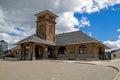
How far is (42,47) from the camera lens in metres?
31.3

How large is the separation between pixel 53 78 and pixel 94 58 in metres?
20.9

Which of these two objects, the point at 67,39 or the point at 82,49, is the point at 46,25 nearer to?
the point at 67,39

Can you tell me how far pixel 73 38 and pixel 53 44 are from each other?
401 centimetres

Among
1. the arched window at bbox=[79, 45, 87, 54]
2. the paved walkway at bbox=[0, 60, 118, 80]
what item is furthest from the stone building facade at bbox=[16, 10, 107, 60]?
the paved walkway at bbox=[0, 60, 118, 80]

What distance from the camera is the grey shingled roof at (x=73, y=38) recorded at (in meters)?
29.5

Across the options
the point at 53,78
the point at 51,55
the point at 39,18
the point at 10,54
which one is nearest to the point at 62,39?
the point at 51,55

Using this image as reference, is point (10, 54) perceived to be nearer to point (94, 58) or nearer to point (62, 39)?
point (62, 39)

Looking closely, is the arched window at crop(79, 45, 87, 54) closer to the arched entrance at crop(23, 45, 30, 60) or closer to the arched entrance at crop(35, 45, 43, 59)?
the arched entrance at crop(35, 45, 43, 59)

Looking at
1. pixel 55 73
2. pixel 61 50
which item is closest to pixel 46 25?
pixel 61 50

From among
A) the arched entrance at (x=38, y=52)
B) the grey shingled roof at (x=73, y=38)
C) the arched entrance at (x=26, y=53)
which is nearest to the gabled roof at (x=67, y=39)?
the grey shingled roof at (x=73, y=38)

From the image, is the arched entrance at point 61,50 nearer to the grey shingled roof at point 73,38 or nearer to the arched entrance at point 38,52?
the grey shingled roof at point 73,38

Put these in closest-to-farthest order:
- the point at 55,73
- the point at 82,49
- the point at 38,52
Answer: the point at 55,73 < the point at 82,49 < the point at 38,52

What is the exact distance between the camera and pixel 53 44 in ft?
107

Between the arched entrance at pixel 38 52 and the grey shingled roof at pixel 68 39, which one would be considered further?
the arched entrance at pixel 38 52
